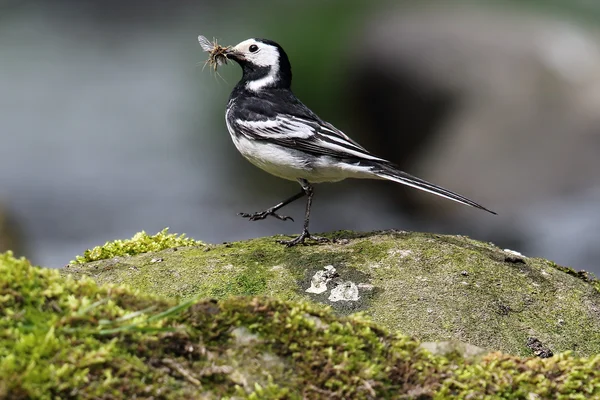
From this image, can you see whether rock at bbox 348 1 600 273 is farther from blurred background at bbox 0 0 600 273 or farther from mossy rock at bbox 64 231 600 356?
mossy rock at bbox 64 231 600 356

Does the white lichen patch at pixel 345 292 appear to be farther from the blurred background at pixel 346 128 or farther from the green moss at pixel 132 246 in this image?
the blurred background at pixel 346 128

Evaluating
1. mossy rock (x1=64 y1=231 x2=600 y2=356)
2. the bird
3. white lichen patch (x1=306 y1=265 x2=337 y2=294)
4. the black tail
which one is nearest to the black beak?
the bird

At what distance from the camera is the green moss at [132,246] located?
5896 millimetres

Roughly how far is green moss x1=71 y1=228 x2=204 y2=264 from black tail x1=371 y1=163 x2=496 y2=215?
174cm

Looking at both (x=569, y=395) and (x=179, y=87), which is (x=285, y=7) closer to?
(x=179, y=87)

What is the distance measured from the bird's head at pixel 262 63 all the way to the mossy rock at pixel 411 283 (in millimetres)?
2468

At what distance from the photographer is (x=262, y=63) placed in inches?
304

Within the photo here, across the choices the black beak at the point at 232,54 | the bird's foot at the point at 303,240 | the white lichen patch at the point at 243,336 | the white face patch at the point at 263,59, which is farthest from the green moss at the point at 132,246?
the white lichen patch at the point at 243,336

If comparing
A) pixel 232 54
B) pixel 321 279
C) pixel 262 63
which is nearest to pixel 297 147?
pixel 262 63

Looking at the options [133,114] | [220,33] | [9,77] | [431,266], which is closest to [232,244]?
[431,266]

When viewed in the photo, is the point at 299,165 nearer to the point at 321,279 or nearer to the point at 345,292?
the point at 321,279

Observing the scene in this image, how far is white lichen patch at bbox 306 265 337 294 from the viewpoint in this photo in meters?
4.95

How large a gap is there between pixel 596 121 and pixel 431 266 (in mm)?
10575

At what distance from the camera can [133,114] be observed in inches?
834
